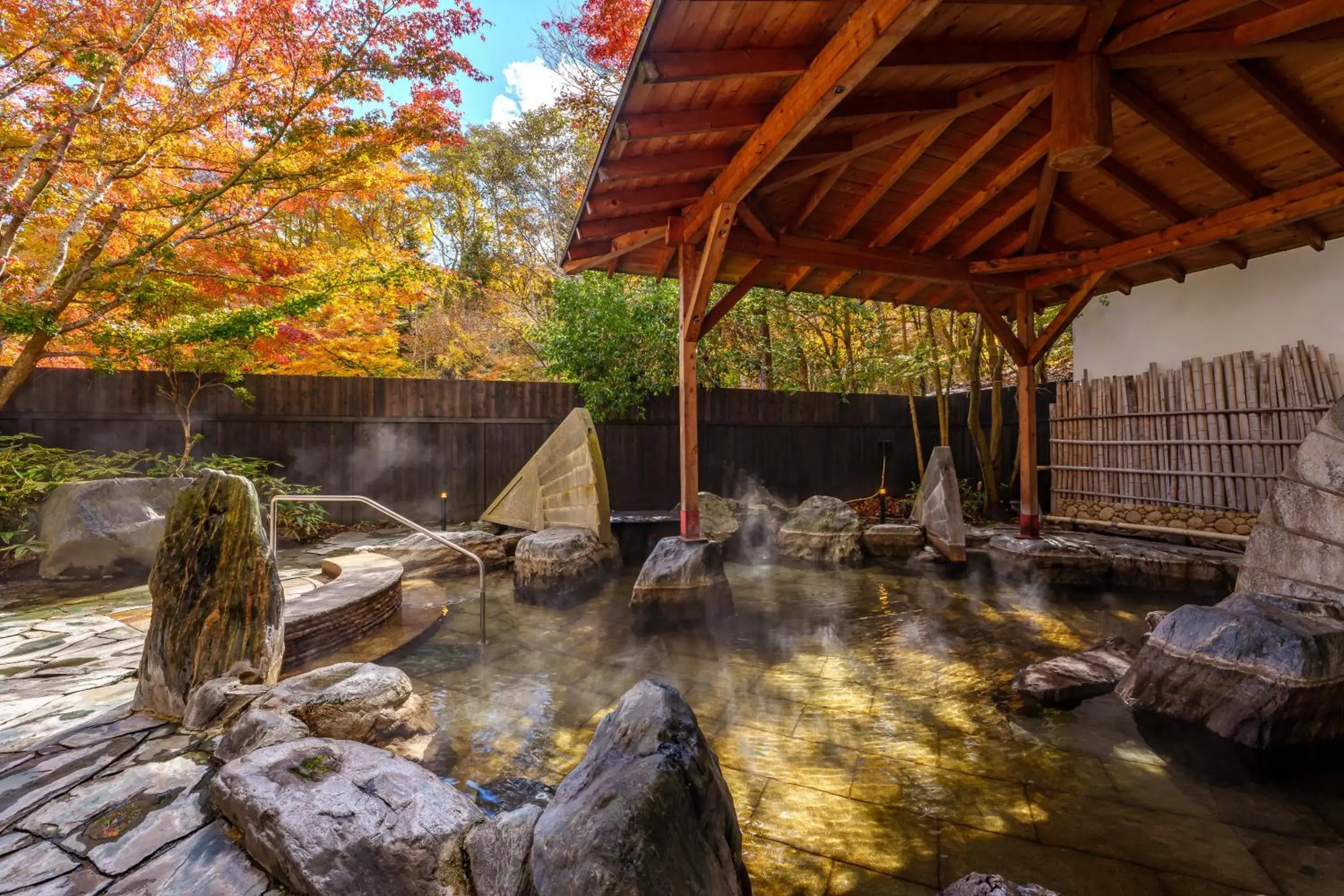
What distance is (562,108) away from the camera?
Answer: 520 inches

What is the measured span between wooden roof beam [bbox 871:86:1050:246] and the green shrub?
676 centimetres

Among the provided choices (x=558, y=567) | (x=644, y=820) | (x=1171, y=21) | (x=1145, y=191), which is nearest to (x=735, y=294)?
(x=558, y=567)

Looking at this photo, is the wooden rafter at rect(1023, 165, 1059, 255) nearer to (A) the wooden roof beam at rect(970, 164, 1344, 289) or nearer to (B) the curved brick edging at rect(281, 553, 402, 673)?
(A) the wooden roof beam at rect(970, 164, 1344, 289)

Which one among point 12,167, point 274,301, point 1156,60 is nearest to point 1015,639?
point 1156,60

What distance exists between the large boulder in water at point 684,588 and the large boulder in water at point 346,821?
116 inches

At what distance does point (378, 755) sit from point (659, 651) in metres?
2.17

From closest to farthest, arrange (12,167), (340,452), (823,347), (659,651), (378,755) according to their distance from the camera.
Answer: (378,755) → (659,651) → (12,167) → (340,452) → (823,347)

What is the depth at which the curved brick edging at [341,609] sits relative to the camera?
11.2 feet

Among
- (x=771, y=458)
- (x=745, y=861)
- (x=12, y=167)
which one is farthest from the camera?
(x=771, y=458)

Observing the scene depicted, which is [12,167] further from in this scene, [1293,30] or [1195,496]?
[1195,496]

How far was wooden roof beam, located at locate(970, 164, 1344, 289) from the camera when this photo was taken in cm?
466

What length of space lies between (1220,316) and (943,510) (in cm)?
384

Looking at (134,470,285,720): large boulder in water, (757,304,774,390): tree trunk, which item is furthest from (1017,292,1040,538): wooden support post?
(134,470,285,720): large boulder in water

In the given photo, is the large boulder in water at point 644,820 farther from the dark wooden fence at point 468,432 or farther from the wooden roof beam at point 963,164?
the dark wooden fence at point 468,432
